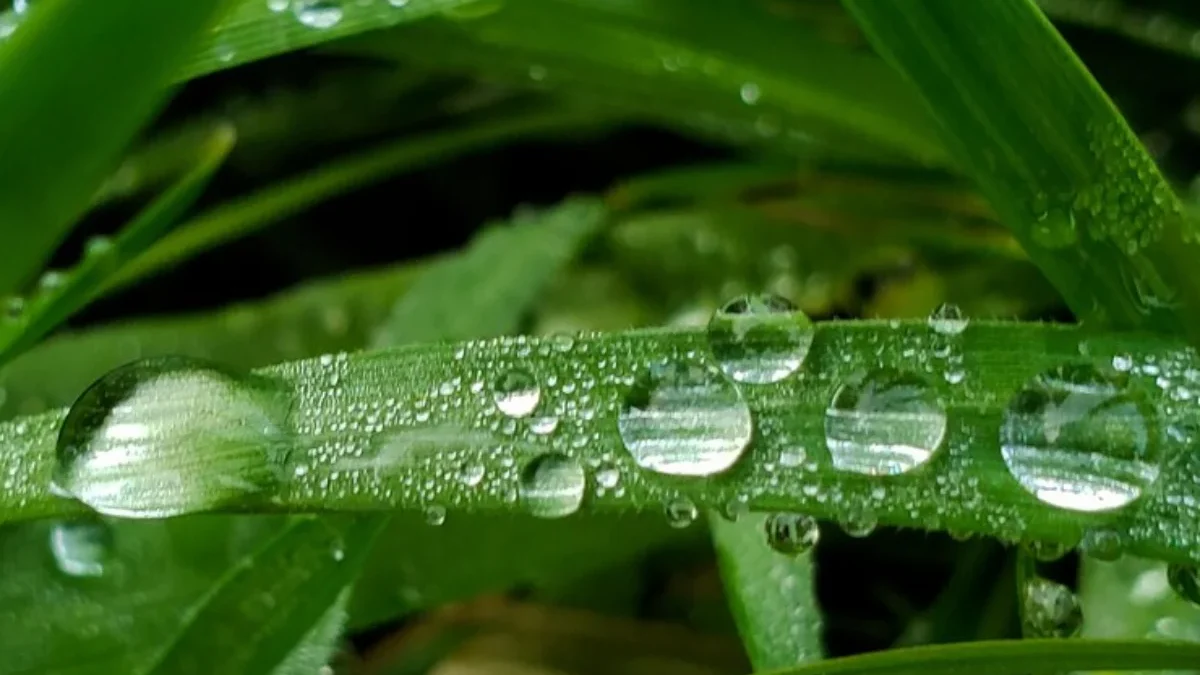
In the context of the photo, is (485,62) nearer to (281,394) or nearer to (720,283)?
(720,283)

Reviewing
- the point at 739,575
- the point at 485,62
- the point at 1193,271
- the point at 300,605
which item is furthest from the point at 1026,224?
the point at 485,62

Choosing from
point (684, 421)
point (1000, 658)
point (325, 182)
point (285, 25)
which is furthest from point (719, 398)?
point (325, 182)

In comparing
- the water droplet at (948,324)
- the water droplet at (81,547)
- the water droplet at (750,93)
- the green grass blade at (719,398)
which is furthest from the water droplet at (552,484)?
the water droplet at (750,93)

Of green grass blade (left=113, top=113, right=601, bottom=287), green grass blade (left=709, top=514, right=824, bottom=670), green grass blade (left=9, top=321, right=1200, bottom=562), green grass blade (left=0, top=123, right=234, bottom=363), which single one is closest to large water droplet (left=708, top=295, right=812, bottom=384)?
green grass blade (left=9, top=321, right=1200, bottom=562)

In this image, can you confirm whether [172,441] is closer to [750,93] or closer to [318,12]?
[318,12]

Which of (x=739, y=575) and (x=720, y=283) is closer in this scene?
A: (x=739, y=575)

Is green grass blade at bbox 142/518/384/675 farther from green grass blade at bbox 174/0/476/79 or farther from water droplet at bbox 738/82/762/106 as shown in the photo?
water droplet at bbox 738/82/762/106

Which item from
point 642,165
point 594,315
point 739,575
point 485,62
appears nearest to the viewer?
point 739,575

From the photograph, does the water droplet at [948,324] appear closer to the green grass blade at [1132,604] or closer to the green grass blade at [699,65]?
the green grass blade at [1132,604]
